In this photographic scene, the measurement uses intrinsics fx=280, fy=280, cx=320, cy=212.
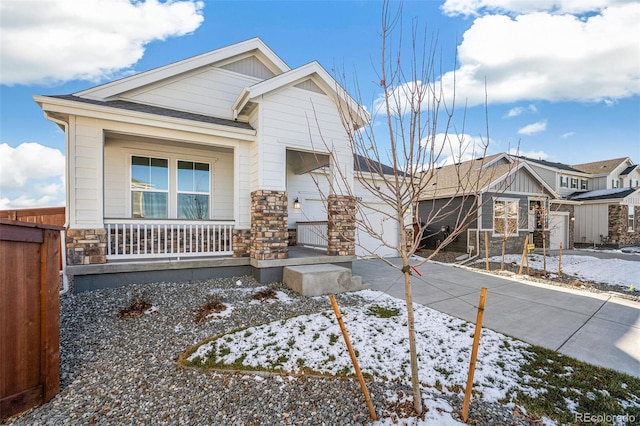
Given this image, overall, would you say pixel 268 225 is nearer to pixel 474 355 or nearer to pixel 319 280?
pixel 319 280

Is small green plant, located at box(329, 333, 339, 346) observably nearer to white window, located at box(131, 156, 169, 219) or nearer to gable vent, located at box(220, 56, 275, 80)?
white window, located at box(131, 156, 169, 219)

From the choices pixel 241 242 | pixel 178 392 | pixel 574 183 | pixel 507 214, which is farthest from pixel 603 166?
pixel 178 392

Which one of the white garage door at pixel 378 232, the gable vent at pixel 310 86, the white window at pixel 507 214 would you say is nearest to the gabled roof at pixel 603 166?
the white window at pixel 507 214

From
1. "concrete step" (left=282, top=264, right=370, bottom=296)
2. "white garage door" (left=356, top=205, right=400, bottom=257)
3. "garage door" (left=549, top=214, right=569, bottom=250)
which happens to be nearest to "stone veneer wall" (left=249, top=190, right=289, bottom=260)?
"concrete step" (left=282, top=264, right=370, bottom=296)

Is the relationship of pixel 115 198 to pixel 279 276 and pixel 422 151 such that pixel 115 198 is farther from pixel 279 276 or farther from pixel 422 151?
pixel 422 151

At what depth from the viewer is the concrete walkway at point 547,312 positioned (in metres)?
3.68

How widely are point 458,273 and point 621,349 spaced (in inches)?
182

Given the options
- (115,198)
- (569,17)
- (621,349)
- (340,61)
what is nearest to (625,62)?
(569,17)

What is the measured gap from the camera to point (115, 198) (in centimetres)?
723

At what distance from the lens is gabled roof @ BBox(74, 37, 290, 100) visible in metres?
7.08

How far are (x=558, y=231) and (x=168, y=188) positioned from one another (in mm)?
20520

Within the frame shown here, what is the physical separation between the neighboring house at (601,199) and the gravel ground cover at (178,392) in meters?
17.6

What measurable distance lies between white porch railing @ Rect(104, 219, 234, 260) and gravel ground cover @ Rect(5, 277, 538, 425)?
2.12m

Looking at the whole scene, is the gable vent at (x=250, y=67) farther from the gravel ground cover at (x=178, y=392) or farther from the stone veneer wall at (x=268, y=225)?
the gravel ground cover at (x=178, y=392)
